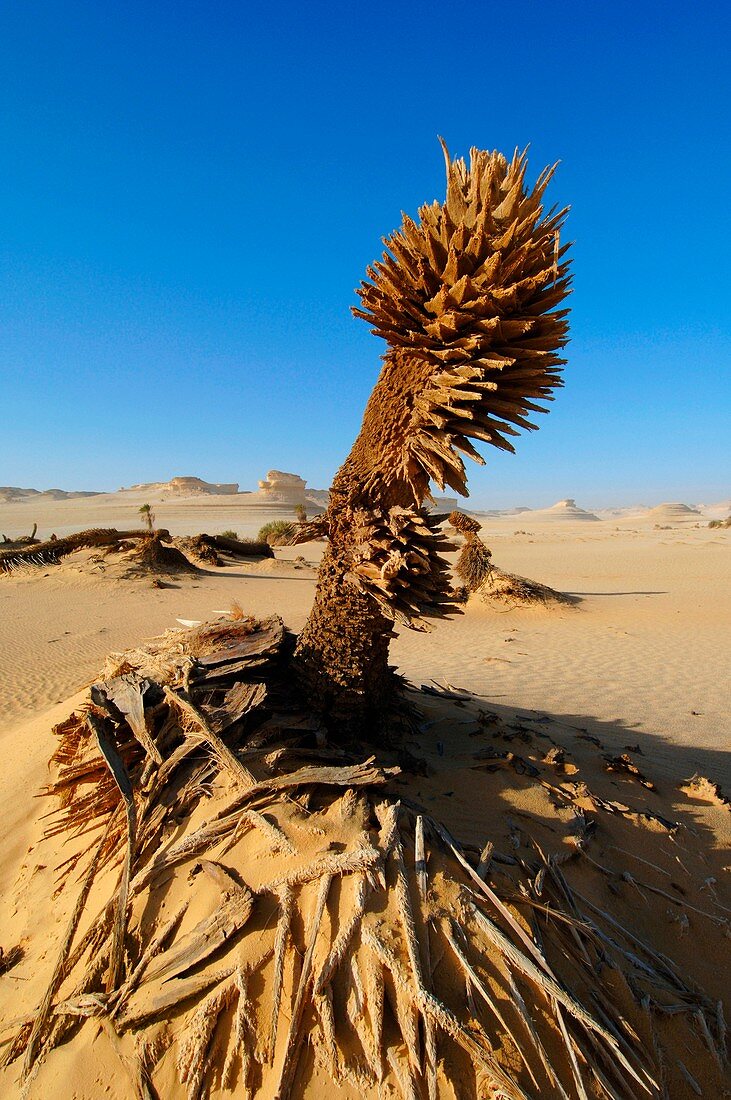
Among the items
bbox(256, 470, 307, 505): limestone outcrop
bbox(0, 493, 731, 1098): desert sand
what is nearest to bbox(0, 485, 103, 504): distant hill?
bbox(256, 470, 307, 505): limestone outcrop

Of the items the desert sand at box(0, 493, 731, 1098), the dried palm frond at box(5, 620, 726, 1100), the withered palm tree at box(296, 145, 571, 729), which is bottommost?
the desert sand at box(0, 493, 731, 1098)

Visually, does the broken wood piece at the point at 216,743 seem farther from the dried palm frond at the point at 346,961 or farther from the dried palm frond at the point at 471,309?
the dried palm frond at the point at 471,309

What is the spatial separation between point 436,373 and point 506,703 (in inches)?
206

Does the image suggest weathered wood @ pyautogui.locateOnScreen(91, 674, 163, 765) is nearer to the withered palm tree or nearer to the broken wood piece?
the broken wood piece

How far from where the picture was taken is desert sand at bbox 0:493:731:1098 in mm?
2404

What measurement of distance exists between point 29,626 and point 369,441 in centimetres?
1123

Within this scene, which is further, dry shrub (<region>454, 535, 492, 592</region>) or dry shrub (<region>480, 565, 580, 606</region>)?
dry shrub (<region>454, 535, 492, 592</region>)

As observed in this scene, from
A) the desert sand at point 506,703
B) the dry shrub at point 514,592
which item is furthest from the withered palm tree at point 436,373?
the dry shrub at point 514,592

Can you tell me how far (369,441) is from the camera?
9.15 feet

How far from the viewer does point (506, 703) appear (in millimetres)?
6695

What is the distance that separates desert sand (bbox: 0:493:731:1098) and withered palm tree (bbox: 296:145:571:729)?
3.40 feet

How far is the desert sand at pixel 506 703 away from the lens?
2.40 m

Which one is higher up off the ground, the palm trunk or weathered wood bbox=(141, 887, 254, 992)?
the palm trunk

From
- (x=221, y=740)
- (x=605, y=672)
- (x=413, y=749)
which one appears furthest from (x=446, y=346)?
(x=605, y=672)
